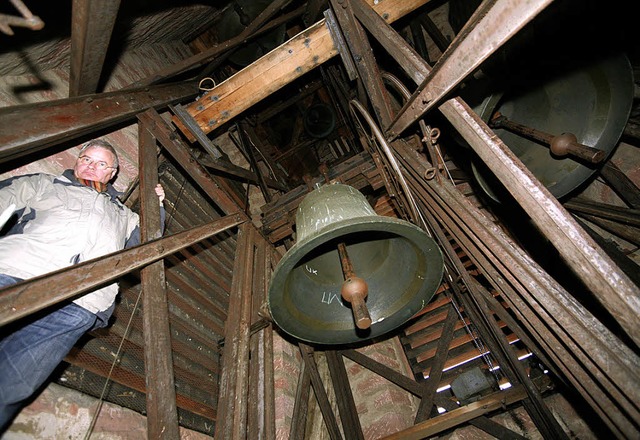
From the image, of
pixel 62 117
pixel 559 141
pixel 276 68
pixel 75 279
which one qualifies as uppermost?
pixel 276 68

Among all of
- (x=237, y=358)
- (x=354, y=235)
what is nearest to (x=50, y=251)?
(x=237, y=358)

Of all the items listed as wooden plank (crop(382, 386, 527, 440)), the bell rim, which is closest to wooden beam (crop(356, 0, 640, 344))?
the bell rim

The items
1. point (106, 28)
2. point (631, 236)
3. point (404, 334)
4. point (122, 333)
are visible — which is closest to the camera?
point (106, 28)

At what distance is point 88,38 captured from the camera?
1787 millimetres

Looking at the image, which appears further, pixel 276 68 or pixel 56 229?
pixel 276 68

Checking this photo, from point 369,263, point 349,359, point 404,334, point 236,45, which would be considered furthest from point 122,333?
point 404,334

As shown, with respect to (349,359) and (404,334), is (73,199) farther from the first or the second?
(404,334)

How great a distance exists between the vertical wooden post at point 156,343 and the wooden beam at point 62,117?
515mm

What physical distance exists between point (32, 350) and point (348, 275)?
60.3 inches

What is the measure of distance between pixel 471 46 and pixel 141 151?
222 centimetres

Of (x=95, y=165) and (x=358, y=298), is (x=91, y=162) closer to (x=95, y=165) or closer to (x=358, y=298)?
(x=95, y=165)

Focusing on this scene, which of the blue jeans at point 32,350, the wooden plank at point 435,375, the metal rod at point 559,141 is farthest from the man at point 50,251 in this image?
the wooden plank at point 435,375

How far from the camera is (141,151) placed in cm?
235

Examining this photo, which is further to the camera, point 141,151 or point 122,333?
point 141,151
